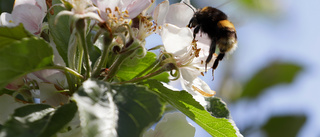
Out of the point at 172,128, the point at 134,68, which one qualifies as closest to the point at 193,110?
the point at 172,128

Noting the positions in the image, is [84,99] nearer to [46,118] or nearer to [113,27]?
[46,118]

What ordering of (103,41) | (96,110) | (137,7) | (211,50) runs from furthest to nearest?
(211,50) → (137,7) → (103,41) → (96,110)

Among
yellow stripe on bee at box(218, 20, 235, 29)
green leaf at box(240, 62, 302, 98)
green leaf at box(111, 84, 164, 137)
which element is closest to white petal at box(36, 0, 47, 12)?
green leaf at box(111, 84, 164, 137)

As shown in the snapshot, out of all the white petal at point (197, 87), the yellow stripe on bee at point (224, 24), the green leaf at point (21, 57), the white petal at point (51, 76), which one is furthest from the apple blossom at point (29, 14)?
the yellow stripe on bee at point (224, 24)

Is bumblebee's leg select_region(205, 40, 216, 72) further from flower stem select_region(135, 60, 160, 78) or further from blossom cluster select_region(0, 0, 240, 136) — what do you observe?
flower stem select_region(135, 60, 160, 78)

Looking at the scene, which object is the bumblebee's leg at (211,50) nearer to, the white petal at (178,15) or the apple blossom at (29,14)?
the white petal at (178,15)

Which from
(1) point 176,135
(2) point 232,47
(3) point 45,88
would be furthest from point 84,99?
(2) point 232,47

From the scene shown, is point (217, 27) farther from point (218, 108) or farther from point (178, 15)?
point (178, 15)
